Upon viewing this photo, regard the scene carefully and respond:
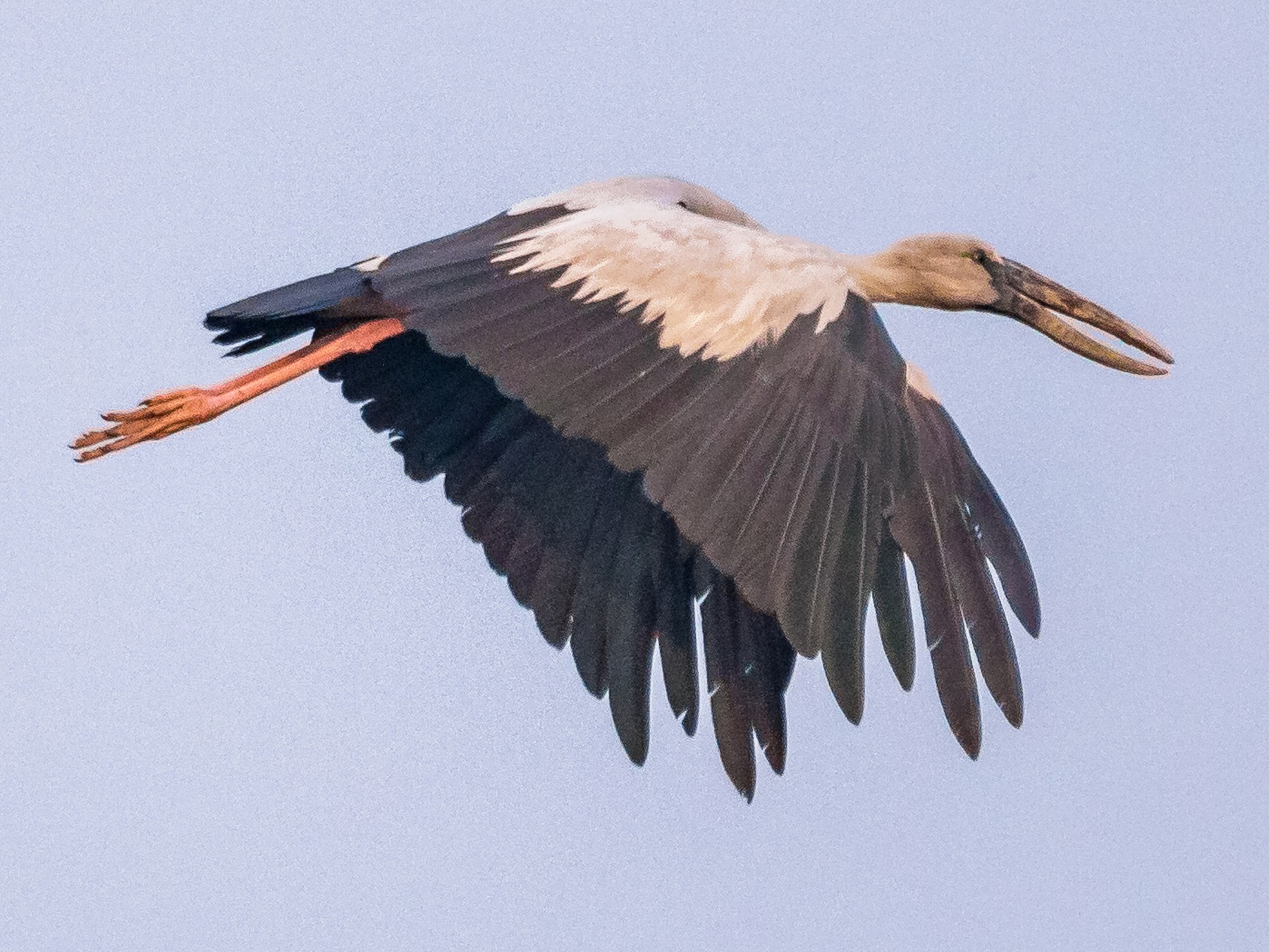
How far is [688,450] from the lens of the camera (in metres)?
7.77

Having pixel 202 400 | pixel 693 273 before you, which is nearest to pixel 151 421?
pixel 202 400

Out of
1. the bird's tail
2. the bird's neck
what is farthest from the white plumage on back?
the bird's neck

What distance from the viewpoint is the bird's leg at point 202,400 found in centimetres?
903

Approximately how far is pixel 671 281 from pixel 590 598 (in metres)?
1.42

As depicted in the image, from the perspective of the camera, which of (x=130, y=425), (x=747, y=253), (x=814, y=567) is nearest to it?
(x=814, y=567)

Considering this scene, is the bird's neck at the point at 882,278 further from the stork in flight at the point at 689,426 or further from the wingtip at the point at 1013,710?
the wingtip at the point at 1013,710

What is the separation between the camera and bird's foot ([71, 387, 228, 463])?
9.02m

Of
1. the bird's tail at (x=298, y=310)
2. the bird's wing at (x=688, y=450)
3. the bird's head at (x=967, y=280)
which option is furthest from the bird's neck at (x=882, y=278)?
the bird's tail at (x=298, y=310)

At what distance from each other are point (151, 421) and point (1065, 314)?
11.4 ft

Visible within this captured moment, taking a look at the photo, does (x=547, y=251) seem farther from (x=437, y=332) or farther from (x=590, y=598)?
(x=590, y=598)

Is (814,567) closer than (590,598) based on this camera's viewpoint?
Yes

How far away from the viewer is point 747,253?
27.5ft

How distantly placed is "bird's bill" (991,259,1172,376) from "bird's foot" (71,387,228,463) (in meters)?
3.09

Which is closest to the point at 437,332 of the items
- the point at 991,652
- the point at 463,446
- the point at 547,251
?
the point at 547,251
